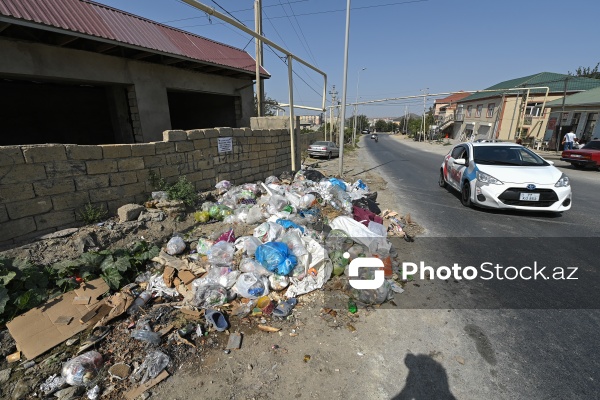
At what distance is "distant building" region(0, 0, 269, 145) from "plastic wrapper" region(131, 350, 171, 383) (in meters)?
6.01

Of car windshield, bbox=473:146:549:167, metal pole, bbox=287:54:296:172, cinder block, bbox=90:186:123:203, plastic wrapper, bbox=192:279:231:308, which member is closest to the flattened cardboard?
plastic wrapper, bbox=192:279:231:308

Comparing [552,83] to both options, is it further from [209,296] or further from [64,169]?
[64,169]

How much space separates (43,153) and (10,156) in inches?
12.4

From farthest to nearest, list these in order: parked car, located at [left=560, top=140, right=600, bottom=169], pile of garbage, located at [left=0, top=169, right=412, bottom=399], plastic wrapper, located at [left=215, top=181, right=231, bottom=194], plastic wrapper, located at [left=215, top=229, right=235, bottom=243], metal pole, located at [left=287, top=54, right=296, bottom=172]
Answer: parked car, located at [left=560, top=140, right=600, bottom=169]
metal pole, located at [left=287, top=54, right=296, bottom=172]
plastic wrapper, located at [left=215, top=181, right=231, bottom=194]
plastic wrapper, located at [left=215, top=229, right=235, bottom=243]
pile of garbage, located at [left=0, top=169, right=412, bottom=399]

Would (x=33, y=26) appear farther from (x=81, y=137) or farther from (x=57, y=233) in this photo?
(x=81, y=137)

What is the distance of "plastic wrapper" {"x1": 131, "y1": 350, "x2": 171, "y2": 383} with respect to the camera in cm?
216

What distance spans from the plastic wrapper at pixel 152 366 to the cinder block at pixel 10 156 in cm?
308

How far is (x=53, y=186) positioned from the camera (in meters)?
3.78

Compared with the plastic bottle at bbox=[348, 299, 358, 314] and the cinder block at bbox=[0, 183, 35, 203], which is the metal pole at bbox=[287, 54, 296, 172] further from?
the plastic bottle at bbox=[348, 299, 358, 314]

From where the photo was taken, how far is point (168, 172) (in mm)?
5340

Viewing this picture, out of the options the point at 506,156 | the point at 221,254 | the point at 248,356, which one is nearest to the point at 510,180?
the point at 506,156

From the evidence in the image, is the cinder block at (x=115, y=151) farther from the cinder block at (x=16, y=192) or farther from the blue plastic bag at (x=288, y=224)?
the blue plastic bag at (x=288, y=224)

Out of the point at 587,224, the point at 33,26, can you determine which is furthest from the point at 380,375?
the point at 33,26

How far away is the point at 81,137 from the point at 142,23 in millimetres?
4345
